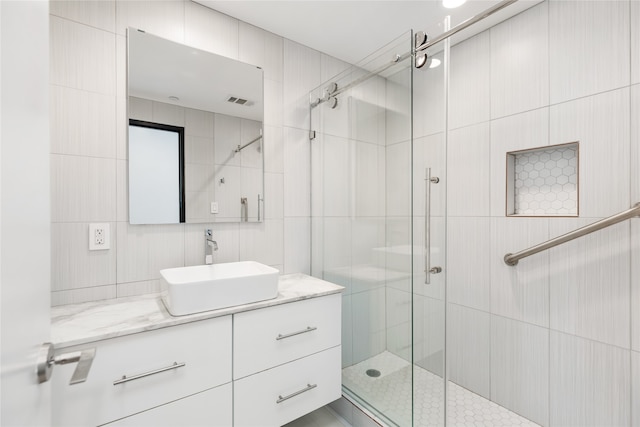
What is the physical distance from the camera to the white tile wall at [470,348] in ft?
6.64

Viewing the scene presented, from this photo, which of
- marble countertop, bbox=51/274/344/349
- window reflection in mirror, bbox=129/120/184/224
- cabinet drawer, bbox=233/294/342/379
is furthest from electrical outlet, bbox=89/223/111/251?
cabinet drawer, bbox=233/294/342/379

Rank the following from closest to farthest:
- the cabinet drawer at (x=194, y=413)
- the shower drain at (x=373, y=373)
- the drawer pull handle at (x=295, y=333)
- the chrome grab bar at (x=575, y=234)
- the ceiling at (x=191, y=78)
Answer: the cabinet drawer at (x=194, y=413) < the chrome grab bar at (x=575, y=234) < the drawer pull handle at (x=295, y=333) < the ceiling at (x=191, y=78) < the shower drain at (x=373, y=373)

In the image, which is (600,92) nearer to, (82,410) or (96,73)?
(96,73)

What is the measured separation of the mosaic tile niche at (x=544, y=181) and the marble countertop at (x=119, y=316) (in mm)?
1369

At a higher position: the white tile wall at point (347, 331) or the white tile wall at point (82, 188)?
the white tile wall at point (82, 188)

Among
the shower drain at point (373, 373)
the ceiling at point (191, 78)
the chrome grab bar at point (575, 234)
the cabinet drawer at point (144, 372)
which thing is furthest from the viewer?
the shower drain at point (373, 373)

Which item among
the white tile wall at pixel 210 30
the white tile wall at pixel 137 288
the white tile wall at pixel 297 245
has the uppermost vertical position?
the white tile wall at pixel 210 30

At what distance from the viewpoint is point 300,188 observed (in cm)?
218

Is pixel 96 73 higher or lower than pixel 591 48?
lower

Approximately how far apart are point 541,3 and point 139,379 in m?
2.74

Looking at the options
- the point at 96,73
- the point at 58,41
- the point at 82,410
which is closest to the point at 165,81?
the point at 96,73

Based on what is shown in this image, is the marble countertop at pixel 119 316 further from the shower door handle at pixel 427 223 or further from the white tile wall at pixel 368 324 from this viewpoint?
the shower door handle at pixel 427 223

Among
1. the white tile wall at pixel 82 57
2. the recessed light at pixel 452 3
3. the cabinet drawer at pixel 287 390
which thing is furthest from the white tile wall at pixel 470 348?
the white tile wall at pixel 82 57

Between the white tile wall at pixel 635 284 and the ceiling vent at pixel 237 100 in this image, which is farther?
the ceiling vent at pixel 237 100
